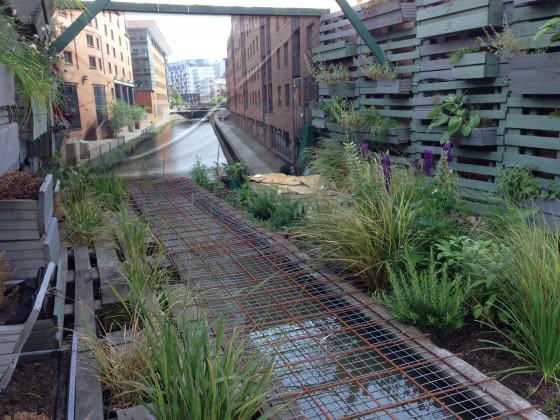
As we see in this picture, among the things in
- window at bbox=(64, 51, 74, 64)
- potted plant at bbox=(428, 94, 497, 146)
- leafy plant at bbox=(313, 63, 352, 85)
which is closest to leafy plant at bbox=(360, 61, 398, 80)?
leafy plant at bbox=(313, 63, 352, 85)

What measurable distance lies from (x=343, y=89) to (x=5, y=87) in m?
5.57

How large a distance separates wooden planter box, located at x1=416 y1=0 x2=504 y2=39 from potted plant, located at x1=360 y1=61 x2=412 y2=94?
0.69 m

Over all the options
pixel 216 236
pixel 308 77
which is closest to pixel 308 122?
pixel 308 77

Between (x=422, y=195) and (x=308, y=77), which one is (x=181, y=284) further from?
(x=308, y=77)

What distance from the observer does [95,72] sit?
7379 millimetres

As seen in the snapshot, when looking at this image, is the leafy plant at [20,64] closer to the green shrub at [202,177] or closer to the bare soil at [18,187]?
the bare soil at [18,187]

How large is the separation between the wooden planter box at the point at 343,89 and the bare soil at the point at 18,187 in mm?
5621

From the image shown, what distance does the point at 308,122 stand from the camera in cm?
905

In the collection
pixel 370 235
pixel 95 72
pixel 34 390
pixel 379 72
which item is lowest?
pixel 34 390

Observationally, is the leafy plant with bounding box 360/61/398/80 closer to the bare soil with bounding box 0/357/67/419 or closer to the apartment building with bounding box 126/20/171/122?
the apartment building with bounding box 126/20/171/122

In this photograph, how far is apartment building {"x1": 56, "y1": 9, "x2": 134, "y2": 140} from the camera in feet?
23.4

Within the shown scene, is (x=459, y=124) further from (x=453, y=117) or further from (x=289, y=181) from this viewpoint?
(x=289, y=181)

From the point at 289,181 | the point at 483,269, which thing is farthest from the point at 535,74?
the point at 289,181

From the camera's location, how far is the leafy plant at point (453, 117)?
5.01 m
